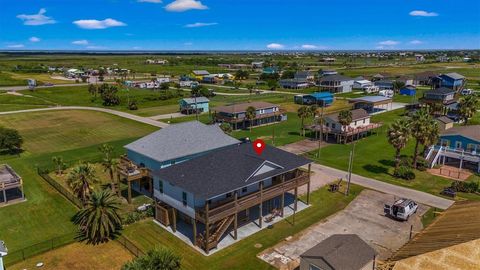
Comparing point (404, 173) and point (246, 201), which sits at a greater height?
point (246, 201)

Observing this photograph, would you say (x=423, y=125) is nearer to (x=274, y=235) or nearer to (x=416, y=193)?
(x=416, y=193)

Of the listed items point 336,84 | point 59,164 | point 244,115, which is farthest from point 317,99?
point 59,164

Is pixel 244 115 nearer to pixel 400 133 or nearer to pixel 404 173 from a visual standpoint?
pixel 400 133

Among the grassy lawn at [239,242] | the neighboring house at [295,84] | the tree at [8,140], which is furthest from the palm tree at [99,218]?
the neighboring house at [295,84]

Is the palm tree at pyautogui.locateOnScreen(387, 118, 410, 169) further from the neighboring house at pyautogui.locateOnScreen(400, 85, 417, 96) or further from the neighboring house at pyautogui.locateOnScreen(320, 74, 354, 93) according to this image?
the neighboring house at pyautogui.locateOnScreen(320, 74, 354, 93)

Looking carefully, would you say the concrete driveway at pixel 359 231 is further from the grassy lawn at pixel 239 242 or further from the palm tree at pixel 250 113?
the palm tree at pixel 250 113

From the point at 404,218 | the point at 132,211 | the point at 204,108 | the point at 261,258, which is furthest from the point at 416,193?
the point at 204,108
